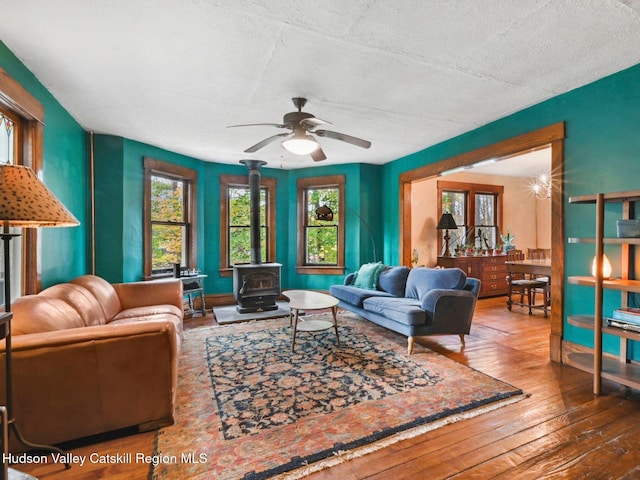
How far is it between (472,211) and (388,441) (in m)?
5.98

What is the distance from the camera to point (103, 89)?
2.86m

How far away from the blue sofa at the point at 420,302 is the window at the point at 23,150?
335cm

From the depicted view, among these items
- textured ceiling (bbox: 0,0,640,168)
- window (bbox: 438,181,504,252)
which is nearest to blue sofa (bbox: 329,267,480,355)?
textured ceiling (bbox: 0,0,640,168)

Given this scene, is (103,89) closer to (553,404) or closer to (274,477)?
(274,477)

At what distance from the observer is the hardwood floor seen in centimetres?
161

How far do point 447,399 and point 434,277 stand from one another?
1712 mm

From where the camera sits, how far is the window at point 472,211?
6.58 metres

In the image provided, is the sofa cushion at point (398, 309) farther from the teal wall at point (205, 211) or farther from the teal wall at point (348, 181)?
the teal wall at point (205, 211)

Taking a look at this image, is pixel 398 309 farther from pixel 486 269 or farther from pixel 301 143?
pixel 486 269

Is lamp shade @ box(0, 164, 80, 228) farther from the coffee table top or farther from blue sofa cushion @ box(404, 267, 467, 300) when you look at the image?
blue sofa cushion @ box(404, 267, 467, 300)

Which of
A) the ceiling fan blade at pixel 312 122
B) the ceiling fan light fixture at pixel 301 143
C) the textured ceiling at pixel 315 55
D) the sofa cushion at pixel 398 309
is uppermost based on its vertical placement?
the textured ceiling at pixel 315 55

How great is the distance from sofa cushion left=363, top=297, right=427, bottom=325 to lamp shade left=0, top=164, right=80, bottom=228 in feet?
9.56

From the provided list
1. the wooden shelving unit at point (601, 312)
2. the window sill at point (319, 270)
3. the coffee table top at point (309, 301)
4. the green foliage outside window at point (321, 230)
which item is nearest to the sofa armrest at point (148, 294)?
the coffee table top at point (309, 301)

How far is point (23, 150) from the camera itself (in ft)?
8.38
